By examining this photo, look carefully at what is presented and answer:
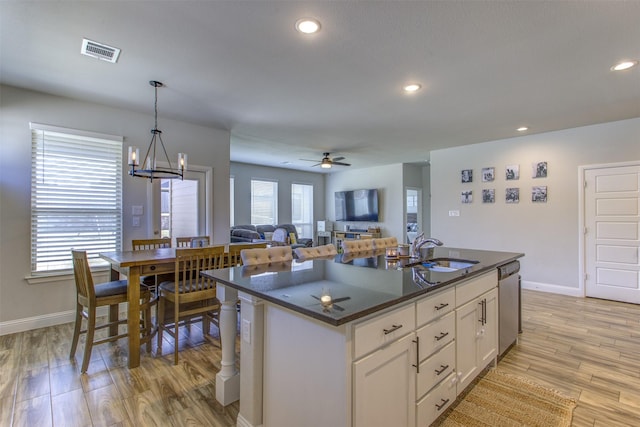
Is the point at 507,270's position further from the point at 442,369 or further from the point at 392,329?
the point at 392,329

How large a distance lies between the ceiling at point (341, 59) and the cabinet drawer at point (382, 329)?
1.83 m

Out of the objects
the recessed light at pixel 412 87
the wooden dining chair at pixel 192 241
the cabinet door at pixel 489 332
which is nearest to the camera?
the cabinet door at pixel 489 332

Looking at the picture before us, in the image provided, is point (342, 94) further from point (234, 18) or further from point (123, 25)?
point (123, 25)

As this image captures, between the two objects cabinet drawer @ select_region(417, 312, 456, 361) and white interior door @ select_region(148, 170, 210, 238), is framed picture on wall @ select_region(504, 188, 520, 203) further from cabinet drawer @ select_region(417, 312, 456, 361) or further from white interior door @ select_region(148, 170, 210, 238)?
white interior door @ select_region(148, 170, 210, 238)

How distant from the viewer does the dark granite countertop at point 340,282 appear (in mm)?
1262

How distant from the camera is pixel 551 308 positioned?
400 cm

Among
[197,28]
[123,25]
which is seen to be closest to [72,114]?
[123,25]

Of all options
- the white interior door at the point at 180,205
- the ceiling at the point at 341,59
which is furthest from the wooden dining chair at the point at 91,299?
the ceiling at the point at 341,59

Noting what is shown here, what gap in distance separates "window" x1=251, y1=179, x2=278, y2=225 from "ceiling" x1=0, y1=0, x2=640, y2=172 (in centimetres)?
404

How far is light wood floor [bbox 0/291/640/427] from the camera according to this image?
6.17 feet

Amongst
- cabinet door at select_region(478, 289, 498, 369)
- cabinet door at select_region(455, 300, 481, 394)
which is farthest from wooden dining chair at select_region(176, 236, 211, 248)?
cabinet door at select_region(478, 289, 498, 369)

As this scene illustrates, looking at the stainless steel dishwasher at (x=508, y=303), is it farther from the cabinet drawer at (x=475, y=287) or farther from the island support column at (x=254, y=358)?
the island support column at (x=254, y=358)

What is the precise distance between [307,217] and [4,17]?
7.97m

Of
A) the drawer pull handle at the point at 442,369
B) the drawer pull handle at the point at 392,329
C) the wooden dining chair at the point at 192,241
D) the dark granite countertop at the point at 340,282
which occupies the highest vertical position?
the wooden dining chair at the point at 192,241
